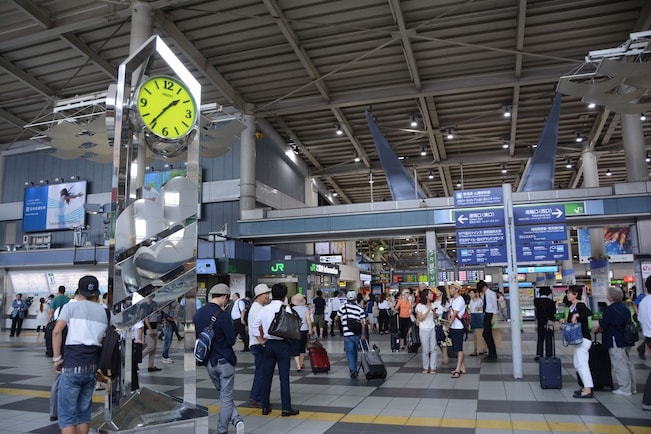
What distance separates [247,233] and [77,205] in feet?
31.8

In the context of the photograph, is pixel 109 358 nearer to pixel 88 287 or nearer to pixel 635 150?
pixel 88 287

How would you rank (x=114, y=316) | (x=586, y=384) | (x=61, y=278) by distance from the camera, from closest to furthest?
(x=114, y=316)
(x=586, y=384)
(x=61, y=278)

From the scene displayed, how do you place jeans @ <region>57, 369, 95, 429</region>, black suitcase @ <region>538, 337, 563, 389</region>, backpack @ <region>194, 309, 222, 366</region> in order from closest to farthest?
jeans @ <region>57, 369, 95, 429</region>
backpack @ <region>194, 309, 222, 366</region>
black suitcase @ <region>538, 337, 563, 389</region>

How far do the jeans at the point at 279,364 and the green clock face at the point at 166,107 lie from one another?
8.65 ft

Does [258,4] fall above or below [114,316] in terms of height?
above

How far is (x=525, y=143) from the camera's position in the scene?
25.7m

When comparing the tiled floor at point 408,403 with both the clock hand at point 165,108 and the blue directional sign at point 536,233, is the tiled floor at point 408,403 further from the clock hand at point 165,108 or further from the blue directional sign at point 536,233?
the clock hand at point 165,108

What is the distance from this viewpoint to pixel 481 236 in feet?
30.1

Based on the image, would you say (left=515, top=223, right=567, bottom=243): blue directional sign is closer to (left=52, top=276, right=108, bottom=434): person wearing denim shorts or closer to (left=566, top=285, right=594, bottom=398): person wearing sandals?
(left=566, top=285, right=594, bottom=398): person wearing sandals

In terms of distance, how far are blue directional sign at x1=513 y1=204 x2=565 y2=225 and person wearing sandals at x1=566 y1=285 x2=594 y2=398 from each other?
173 centimetres

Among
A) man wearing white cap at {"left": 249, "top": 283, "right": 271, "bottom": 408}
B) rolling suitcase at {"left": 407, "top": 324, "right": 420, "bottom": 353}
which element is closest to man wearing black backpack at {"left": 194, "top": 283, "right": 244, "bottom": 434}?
man wearing white cap at {"left": 249, "top": 283, "right": 271, "bottom": 408}

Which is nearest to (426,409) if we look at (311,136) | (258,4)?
(258,4)

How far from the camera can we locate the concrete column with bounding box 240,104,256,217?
20.9 meters

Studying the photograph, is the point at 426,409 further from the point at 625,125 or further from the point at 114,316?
the point at 625,125
